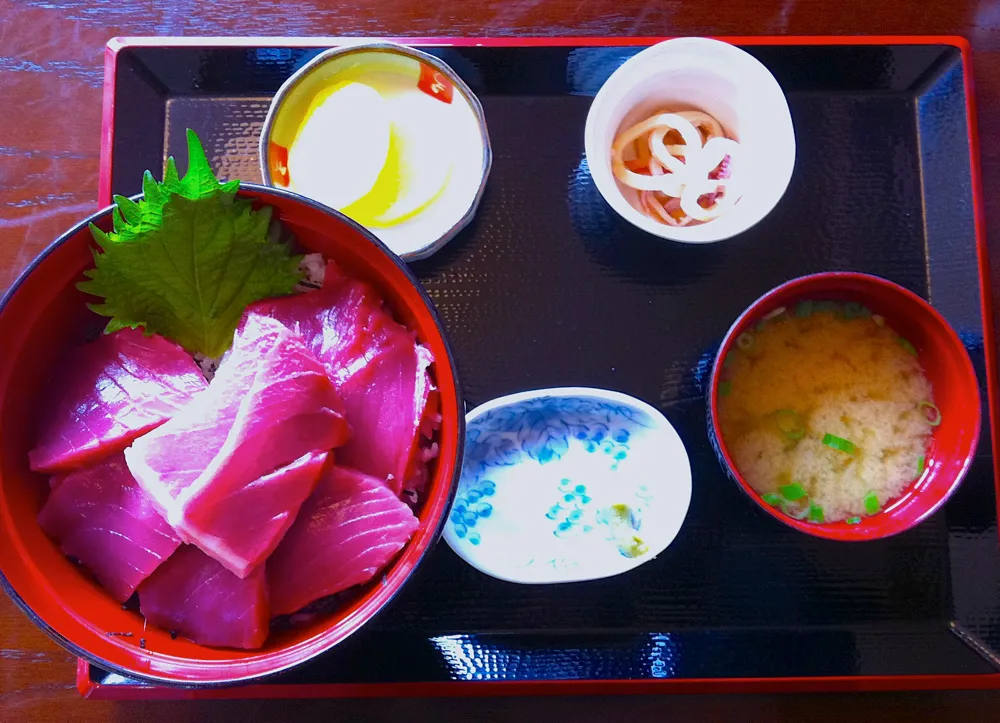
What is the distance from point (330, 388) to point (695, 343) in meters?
0.70

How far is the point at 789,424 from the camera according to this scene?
1260mm

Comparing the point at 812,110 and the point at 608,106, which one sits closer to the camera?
the point at 608,106

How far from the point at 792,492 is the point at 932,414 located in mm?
293

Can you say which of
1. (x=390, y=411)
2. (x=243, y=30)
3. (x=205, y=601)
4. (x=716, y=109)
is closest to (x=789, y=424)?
(x=716, y=109)

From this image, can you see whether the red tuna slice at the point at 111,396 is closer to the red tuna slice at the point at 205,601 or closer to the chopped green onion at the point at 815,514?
the red tuna slice at the point at 205,601

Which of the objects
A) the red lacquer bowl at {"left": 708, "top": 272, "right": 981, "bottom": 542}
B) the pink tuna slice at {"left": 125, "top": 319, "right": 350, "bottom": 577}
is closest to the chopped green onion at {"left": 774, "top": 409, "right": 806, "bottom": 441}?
the red lacquer bowl at {"left": 708, "top": 272, "right": 981, "bottom": 542}

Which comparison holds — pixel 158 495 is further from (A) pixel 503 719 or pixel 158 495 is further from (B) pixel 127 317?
(A) pixel 503 719

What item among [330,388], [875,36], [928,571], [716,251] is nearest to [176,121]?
[330,388]

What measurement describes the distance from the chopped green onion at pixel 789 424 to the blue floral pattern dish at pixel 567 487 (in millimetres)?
205

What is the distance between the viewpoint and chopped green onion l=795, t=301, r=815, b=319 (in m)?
1.26

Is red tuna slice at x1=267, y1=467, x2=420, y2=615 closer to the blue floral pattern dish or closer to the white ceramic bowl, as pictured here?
the blue floral pattern dish

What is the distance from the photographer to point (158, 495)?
2.92ft

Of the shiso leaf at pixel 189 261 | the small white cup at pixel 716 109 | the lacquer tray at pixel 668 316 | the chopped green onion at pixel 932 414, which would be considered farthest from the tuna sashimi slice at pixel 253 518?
the chopped green onion at pixel 932 414

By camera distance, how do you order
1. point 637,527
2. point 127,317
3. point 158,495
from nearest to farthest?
point 158,495 < point 127,317 < point 637,527
